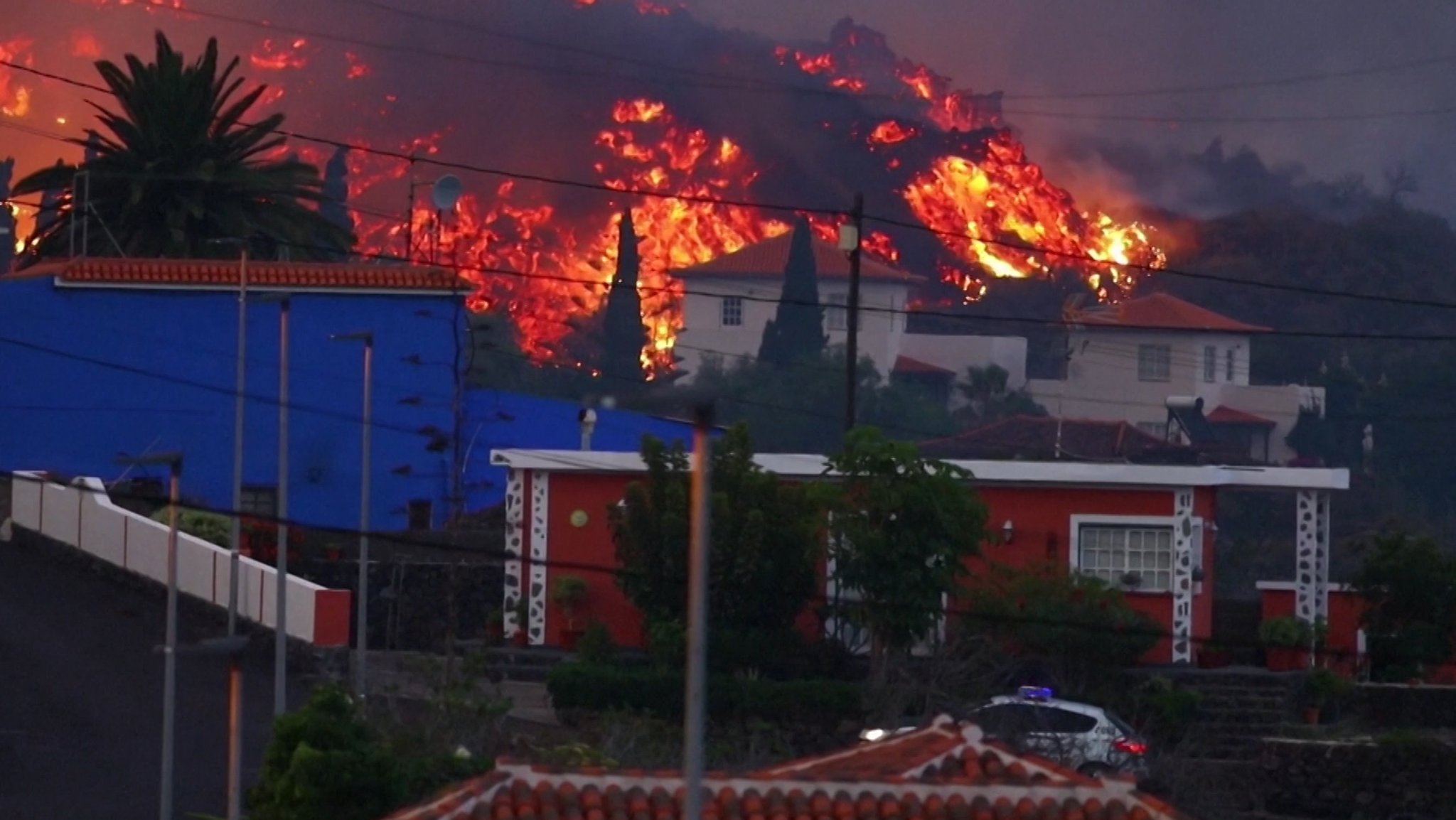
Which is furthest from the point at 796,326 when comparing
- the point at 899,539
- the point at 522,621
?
the point at 899,539

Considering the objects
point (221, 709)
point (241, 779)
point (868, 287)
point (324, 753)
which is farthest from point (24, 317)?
point (868, 287)

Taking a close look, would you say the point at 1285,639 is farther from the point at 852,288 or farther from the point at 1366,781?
the point at 852,288

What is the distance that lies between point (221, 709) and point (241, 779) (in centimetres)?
431

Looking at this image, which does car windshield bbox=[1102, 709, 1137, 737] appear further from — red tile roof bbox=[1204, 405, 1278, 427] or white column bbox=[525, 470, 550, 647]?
red tile roof bbox=[1204, 405, 1278, 427]

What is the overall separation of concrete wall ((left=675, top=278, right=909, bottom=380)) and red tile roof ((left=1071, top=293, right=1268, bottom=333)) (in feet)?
31.0

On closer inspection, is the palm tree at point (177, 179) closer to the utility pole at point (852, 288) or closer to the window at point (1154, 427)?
the utility pole at point (852, 288)

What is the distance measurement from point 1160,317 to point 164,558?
67.0 meters

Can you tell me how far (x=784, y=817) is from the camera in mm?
13156

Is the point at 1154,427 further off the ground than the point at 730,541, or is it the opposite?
the point at 1154,427

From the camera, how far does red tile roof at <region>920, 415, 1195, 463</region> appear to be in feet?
206

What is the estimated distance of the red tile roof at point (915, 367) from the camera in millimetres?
89250

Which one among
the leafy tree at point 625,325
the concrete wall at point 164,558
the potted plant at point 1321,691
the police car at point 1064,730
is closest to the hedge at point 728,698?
the police car at point 1064,730

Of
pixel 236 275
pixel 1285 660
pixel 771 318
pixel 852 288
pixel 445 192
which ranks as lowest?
pixel 1285 660

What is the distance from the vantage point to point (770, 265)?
97000 mm
